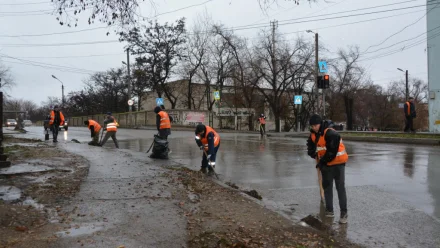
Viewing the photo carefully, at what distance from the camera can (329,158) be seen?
16.6 feet

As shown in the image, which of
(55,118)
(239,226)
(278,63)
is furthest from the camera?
(278,63)

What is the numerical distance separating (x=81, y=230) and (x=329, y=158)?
3.35m

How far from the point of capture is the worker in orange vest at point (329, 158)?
5055 mm

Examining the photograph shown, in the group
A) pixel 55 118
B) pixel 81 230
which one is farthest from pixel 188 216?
pixel 55 118

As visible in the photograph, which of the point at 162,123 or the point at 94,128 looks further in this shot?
the point at 94,128

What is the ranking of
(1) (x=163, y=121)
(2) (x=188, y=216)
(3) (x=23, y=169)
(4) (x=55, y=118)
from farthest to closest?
(4) (x=55, y=118) < (1) (x=163, y=121) < (3) (x=23, y=169) < (2) (x=188, y=216)

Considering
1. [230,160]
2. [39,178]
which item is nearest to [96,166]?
[39,178]

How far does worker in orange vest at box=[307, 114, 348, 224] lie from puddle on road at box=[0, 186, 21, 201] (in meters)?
4.66

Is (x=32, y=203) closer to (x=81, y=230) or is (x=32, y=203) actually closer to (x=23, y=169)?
(x=81, y=230)

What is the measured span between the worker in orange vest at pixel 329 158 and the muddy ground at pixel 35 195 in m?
3.63

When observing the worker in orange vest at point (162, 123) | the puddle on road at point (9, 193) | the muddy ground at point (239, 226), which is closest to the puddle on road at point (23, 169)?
the puddle on road at point (9, 193)

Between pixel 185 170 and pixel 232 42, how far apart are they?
100 ft

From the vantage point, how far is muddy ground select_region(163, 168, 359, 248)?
388 cm

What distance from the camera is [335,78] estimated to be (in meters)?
43.2
